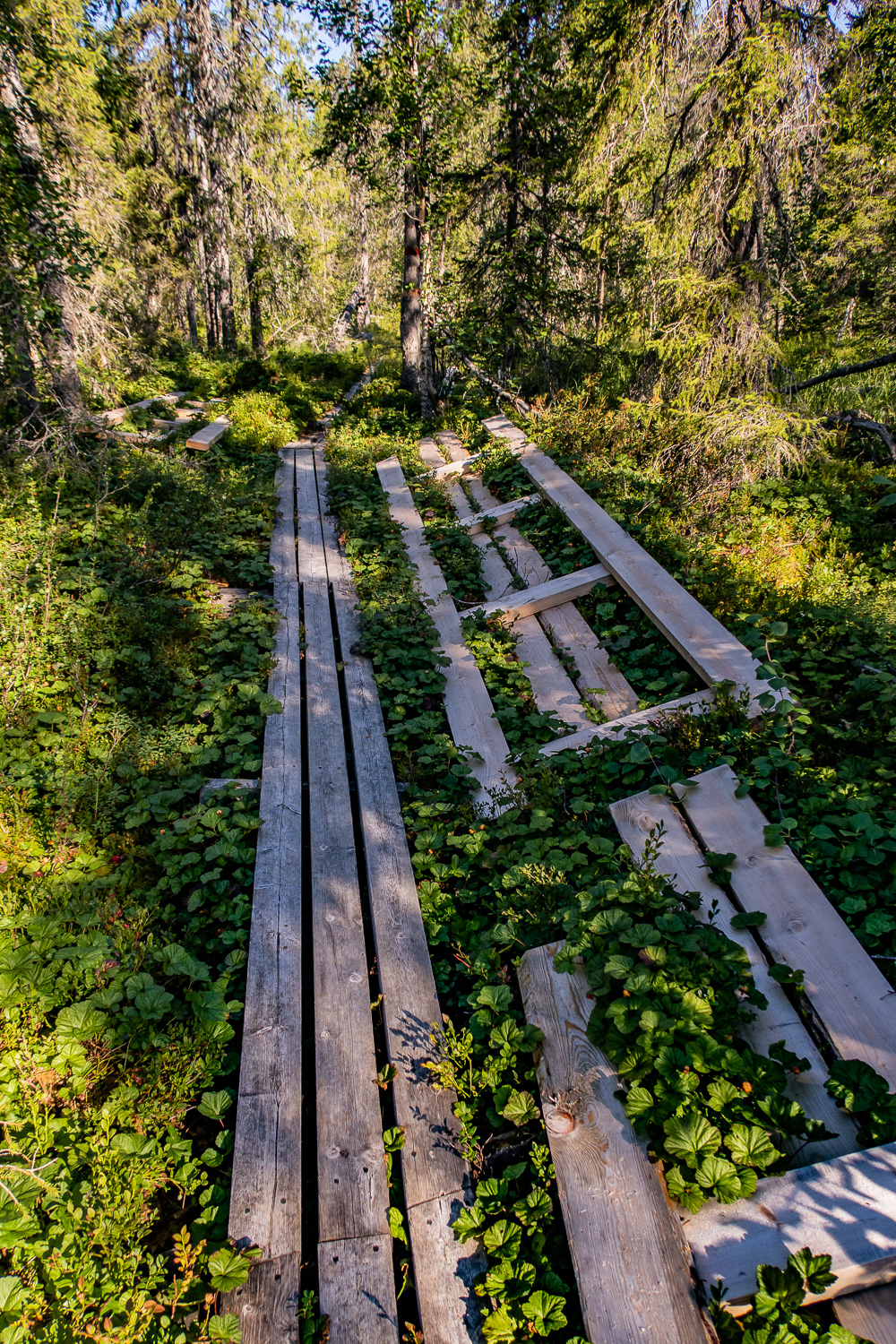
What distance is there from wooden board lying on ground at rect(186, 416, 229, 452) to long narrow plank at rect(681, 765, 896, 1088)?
28.6ft

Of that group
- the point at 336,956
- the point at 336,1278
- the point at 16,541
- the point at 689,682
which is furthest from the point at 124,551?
the point at 336,1278

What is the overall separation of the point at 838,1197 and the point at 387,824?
2.50 metres

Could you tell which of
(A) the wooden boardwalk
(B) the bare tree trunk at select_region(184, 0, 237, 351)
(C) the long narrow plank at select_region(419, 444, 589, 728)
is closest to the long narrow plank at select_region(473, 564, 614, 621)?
(C) the long narrow plank at select_region(419, 444, 589, 728)

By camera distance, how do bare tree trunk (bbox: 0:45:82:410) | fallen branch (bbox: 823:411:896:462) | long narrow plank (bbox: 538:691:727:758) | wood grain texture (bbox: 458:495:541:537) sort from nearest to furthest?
long narrow plank (bbox: 538:691:727:758) < fallen branch (bbox: 823:411:896:462) < wood grain texture (bbox: 458:495:541:537) < bare tree trunk (bbox: 0:45:82:410)

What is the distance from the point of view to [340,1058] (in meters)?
2.67

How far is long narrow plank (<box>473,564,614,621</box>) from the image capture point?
525 cm

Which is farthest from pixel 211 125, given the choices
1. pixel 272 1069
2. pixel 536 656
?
pixel 272 1069

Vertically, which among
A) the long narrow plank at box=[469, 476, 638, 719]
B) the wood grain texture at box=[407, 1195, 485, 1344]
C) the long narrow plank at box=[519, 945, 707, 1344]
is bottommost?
the wood grain texture at box=[407, 1195, 485, 1344]

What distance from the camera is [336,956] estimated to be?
10.0 ft

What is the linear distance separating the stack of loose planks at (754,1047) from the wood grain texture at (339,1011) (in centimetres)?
71

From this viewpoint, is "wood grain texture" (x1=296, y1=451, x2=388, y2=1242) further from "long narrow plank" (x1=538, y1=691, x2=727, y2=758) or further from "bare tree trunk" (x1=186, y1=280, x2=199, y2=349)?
"bare tree trunk" (x1=186, y1=280, x2=199, y2=349)

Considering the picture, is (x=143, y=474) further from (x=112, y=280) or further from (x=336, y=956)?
(x=336, y=956)

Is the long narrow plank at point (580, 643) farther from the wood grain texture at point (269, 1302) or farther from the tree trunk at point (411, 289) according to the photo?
the tree trunk at point (411, 289)

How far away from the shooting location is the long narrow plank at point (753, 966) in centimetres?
209
